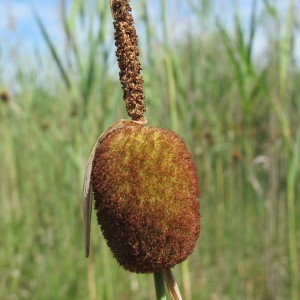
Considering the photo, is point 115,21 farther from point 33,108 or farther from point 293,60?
point 33,108

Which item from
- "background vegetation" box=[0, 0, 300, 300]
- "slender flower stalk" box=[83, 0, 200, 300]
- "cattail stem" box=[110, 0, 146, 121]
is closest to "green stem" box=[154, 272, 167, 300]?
"slender flower stalk" box=[83, 0, 200, 300]

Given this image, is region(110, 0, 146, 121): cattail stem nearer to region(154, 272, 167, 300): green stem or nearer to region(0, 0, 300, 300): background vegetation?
region(154, 272, 167, 300): green stem

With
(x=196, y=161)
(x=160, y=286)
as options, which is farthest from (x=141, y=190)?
(x=196, y=161)

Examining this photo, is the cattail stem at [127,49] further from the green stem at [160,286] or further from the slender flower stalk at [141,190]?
the green stem at [160,286]

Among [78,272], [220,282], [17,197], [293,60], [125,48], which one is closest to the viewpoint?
[125,48]

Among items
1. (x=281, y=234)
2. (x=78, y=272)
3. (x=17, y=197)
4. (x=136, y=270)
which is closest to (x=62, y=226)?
(x=78, y=272)
